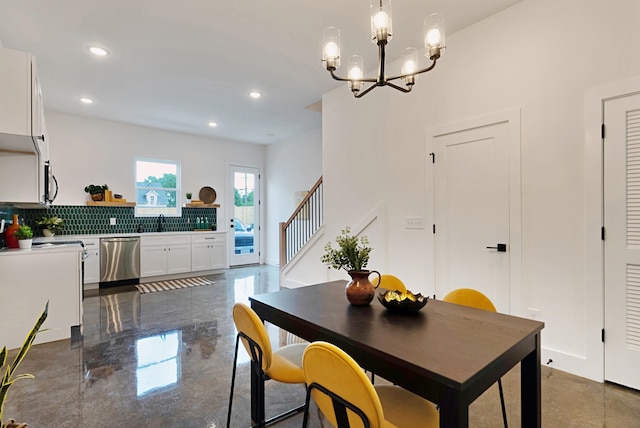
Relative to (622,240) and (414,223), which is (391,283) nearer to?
(414,223)

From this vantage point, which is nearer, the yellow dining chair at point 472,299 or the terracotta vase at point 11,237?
the yellow dining chair at point 472,299

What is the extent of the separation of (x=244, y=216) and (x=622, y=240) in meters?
7.31

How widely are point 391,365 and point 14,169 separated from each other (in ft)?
14.3

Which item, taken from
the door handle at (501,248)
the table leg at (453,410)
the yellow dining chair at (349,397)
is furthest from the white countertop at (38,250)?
the door handle at (501,248)

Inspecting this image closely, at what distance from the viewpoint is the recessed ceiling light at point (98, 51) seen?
12.0ft

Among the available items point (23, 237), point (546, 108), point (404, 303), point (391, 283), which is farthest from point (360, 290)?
point (23, 237)

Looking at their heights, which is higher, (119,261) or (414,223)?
(414,223)

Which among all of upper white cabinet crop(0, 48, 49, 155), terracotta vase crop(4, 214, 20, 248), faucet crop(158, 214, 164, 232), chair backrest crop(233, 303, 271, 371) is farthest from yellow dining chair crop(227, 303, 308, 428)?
faucet crop(158, 214, 164, 232)

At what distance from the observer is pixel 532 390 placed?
63.1 inches

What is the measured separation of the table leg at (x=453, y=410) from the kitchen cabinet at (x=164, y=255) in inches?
251

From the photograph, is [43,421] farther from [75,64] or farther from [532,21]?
[532,21]

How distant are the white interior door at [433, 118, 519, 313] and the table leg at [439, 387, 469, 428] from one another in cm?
237

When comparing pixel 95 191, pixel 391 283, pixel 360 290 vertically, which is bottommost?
pixel 391 283

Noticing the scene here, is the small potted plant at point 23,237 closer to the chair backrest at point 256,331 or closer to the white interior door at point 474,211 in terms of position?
the chair backrest at point 256,331
